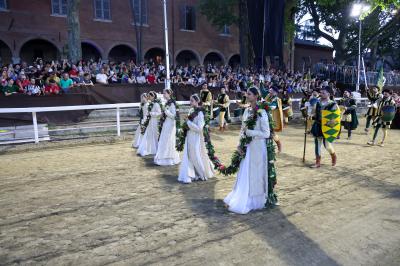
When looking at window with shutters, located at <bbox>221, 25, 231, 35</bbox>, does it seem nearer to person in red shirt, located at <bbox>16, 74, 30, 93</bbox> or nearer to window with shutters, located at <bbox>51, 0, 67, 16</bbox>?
window with shutters, located at <bbox>51, 0, 67, 16</bbox>

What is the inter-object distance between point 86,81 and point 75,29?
5.93 metres

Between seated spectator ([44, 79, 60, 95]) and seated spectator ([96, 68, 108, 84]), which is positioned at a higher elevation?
seated spectator ([96, 68, 108, 84])

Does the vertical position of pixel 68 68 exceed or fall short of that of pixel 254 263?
it exceeds it

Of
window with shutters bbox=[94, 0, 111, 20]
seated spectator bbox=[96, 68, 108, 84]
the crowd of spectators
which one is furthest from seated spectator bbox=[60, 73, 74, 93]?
window with shutters bbox=[94, 0, 111, 20]

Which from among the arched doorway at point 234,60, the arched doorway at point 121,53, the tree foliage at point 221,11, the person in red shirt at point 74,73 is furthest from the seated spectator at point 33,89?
the arched doorway at point 234,60

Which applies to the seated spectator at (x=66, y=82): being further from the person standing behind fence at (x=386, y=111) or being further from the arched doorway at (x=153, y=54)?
the arched doorway at (x=153, y=54)

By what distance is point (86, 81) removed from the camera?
15812mm

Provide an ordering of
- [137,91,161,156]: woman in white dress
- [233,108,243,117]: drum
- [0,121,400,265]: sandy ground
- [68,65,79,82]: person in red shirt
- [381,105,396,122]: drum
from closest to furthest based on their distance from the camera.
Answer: [0,121,400,265]: sandy ground, [137,91,161,156]: woman in white dress, [381,105,396,122]: drum, [68,65,79,82]: person in red shirt, [233,108,243,117]: drum

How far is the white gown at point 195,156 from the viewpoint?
7711 mm

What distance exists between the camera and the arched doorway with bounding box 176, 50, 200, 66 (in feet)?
113

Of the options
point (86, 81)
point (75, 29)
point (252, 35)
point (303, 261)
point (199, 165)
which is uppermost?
point (75, 29)

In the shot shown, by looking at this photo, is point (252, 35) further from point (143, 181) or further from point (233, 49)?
point (233, 49)

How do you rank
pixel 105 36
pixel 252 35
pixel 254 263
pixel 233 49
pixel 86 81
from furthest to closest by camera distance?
1. pixel 233 49
2. pixel 105 36
3. pixel 86 81
4. pixel 252 35
5. pixel 254 263

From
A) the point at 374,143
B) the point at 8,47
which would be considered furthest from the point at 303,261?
the point at 8,47
